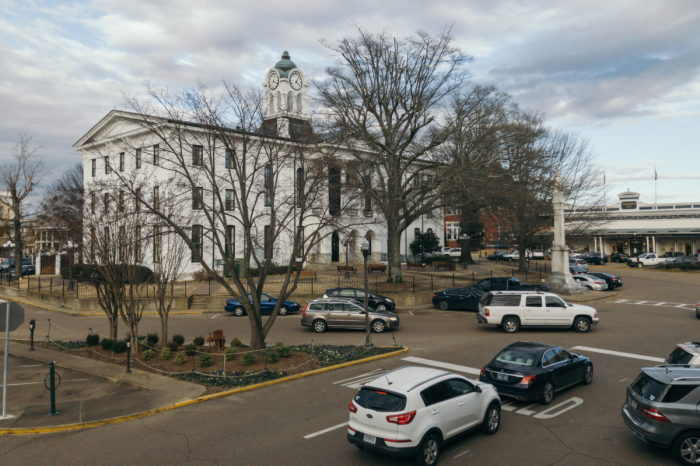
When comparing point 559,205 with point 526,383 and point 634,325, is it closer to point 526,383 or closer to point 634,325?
point 634,325

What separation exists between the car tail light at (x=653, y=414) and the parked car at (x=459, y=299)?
22021mm

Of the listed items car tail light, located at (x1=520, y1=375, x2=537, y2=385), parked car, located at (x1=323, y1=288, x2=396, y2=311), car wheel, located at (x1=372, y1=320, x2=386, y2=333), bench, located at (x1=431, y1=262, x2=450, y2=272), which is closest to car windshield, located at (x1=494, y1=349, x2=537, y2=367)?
car tail light, located at (x1=520, y1=375, x2=537, y2=385)

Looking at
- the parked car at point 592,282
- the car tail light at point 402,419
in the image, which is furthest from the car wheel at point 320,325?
the parked car at point 592,282

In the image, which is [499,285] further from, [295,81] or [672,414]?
[295,81]

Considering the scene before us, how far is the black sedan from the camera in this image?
11039 mm

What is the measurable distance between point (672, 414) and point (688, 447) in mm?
A: 544

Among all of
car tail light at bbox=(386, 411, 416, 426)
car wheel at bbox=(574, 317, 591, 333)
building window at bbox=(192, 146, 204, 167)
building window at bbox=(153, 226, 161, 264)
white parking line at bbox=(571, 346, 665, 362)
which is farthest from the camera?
car wheel at bbox=(574, 317, 591, 333)

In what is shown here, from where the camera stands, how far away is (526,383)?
35.9ft

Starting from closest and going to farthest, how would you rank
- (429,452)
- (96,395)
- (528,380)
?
(429,452) → (528,380) → (96,395)

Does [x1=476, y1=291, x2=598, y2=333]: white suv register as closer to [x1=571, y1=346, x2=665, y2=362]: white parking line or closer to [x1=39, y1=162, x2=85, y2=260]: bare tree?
[x1=571, y1=346, x2=665, y2=362]: white parking line

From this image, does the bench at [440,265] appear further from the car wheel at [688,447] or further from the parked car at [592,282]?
the car wheel at [688,447]

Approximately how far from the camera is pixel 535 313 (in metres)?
21.6

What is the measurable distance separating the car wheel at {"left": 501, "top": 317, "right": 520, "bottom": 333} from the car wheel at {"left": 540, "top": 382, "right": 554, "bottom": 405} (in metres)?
10.4

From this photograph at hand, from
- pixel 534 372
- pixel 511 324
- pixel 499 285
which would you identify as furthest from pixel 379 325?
pixel 499 285
